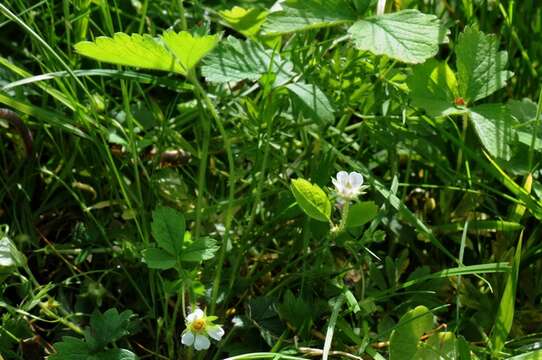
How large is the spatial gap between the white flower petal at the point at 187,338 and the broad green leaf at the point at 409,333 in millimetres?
335

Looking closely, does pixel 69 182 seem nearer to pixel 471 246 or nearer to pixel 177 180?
pixel 177 180

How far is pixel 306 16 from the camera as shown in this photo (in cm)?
146

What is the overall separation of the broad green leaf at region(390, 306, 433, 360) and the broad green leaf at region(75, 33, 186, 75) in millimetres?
557

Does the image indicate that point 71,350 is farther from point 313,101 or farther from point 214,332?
point 313,101

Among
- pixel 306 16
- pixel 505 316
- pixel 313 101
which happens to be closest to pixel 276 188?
pixel 313 101

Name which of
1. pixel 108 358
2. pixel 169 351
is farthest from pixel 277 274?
pixel 108 358

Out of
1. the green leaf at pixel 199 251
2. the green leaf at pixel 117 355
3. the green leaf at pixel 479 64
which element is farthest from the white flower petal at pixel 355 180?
the green leaf at pixel 117 355

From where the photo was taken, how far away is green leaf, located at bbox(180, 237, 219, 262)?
4.53 ft

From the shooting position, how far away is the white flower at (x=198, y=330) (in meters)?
1.32

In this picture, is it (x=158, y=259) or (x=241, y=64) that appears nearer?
(x=158, y=259)

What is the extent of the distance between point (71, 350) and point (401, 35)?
770mm

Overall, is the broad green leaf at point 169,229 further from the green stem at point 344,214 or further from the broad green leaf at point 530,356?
the broad green leaf at point 530,356

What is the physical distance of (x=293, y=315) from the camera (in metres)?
1.50

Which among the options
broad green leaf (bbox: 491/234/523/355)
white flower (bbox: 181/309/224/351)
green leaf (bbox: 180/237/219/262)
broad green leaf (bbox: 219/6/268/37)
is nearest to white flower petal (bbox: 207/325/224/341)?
white flower (bbox: 181/309/224/351)
